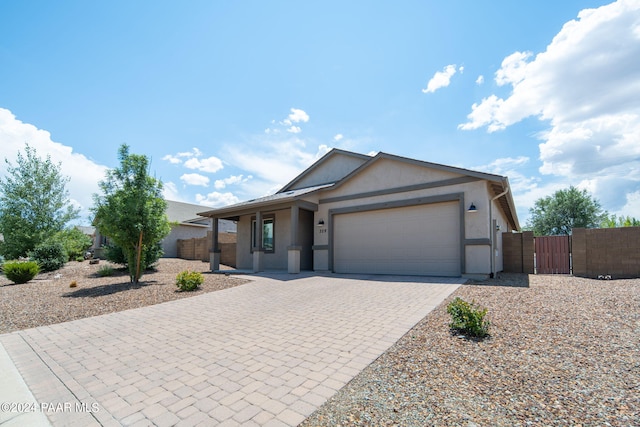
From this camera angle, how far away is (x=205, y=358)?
3865mm

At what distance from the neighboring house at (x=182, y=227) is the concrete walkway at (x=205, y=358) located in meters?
18.1

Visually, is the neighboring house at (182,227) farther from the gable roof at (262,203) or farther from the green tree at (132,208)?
the green tree at (132,208)

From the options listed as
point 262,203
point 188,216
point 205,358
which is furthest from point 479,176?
point 188,216

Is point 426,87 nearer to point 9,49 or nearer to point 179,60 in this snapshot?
point 179,60

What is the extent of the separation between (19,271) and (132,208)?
5.83 metres

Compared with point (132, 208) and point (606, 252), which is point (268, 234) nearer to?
point (132, 208)

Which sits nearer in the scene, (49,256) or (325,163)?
(49,256)

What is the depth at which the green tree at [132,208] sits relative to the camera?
31.6 ft

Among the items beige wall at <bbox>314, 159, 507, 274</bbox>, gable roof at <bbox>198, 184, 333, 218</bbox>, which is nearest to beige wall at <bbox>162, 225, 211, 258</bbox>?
gable roof at <bbox>198, 184, 333, 218</bbox>

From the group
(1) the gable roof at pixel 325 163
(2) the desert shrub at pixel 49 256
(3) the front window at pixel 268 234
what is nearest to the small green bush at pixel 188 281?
(3) the front window at pixel 268 234

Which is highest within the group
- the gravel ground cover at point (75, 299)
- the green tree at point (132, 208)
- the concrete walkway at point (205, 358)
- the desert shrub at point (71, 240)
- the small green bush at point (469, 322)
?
the green tree at point (132, 208)

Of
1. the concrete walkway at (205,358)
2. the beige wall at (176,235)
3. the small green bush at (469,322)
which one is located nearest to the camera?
the concrete walkway at (205,358)

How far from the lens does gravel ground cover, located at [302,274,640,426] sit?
2406 millimetres

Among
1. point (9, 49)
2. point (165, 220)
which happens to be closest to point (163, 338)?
point (165, 220)
